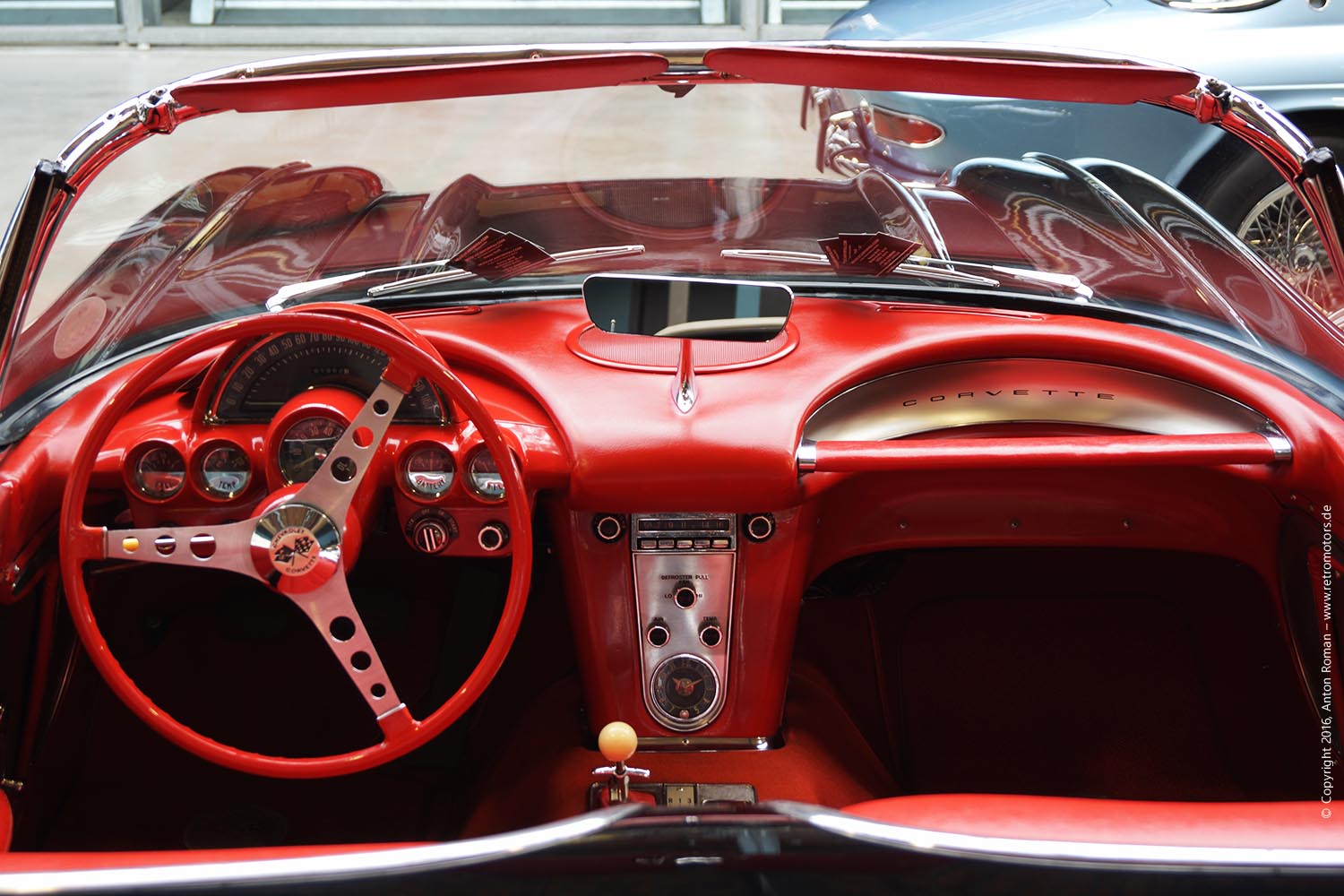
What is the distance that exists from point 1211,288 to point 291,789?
6.29 feet

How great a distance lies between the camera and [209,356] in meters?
1.84

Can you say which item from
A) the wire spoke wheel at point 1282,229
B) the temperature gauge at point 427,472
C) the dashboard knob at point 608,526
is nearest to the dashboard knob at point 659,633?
the dashboard knob at point 608,526

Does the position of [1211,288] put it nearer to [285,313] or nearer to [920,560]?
[920,560]

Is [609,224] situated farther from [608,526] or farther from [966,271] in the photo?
[966,271]

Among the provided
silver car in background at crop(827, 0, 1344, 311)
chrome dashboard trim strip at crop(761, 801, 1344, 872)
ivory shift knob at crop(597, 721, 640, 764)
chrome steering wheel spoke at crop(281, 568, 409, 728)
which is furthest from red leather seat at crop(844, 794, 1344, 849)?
silver car in background at crop(827, 0, 1344, 311)

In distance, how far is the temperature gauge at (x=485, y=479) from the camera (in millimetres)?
1757

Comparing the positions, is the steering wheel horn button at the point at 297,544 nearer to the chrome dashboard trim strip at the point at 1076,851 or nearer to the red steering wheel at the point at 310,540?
the red steering wheel at the point at 310,540

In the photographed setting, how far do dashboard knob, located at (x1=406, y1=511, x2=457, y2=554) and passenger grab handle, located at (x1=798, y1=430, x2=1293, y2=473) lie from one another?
1.76 feet

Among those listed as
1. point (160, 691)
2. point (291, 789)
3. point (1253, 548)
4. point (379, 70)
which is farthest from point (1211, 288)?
point (160, 691)

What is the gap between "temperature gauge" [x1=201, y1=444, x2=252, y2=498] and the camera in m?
1.75

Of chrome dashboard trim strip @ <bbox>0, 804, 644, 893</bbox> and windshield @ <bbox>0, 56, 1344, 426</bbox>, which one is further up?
windshield @ <bbox>0, 56, 1344, 426</bbox>

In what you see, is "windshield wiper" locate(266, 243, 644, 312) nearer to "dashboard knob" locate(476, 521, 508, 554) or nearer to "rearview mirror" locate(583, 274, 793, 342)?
"rearview mirror" locate(583, 274, 793, 342)

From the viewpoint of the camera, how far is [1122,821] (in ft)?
4.40

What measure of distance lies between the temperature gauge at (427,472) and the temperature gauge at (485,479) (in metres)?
0.03
